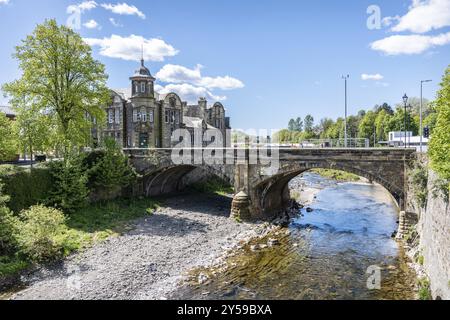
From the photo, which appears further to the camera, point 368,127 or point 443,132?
point 368,127

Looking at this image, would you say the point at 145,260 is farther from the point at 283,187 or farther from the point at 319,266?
the point at 283,187

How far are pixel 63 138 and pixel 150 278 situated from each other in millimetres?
18486

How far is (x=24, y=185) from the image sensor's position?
2797 centimetres

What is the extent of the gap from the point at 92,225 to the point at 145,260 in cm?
900

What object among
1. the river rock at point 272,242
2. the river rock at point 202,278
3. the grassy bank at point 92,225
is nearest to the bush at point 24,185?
the grassy bank at point 92,225

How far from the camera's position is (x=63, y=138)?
3162cm

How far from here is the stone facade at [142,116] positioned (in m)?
51.1

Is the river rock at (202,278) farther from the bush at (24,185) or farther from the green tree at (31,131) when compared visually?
the green tree at (31,131)

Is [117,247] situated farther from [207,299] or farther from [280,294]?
[280,294]

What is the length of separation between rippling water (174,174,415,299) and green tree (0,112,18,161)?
18.9 m

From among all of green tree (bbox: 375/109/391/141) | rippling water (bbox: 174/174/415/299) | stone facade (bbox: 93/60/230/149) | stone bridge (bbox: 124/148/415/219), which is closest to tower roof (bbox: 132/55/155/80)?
stone facade (bbox: 93/60/230/149)

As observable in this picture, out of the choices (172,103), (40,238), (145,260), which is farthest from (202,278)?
(172,103)

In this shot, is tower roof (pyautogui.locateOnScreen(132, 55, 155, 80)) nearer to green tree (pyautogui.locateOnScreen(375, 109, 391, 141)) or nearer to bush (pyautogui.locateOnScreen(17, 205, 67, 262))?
bush (pyautogui.locateOnScreen(17, 205, 67, 262))
